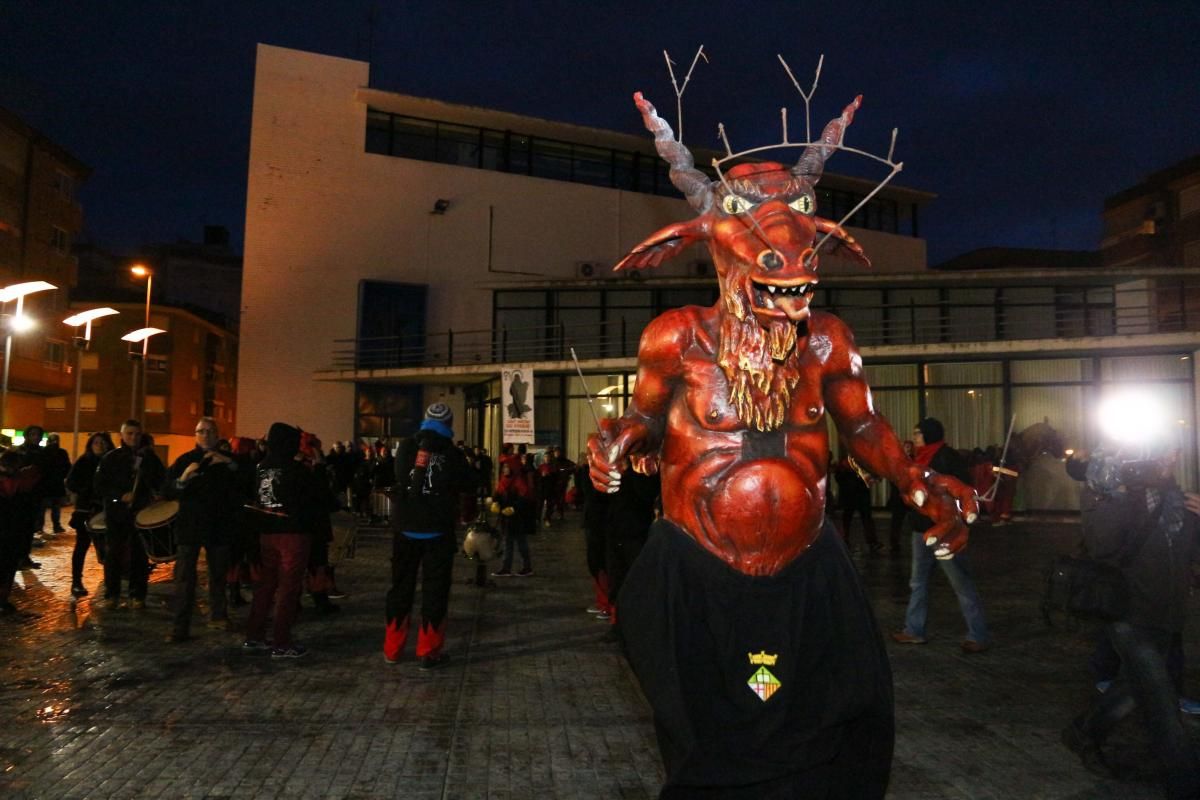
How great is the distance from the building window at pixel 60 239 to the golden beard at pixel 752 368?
134ft

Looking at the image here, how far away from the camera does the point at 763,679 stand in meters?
2.24

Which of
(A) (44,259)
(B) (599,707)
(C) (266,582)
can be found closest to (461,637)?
(C) (266,582)

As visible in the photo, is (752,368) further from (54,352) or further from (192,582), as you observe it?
(54,352)

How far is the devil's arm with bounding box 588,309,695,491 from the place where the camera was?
250cm

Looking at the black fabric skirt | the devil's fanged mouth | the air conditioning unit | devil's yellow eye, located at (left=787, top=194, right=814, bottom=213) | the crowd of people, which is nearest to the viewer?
the devil's fanged mouth

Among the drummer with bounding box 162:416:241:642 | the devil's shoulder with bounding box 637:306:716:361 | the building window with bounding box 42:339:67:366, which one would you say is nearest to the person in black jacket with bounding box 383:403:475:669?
the drummer with bounding box 162:416:241:642

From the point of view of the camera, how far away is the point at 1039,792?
3928mm

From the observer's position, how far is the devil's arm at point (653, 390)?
8.20 feet

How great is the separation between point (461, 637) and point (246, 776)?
3387 mm

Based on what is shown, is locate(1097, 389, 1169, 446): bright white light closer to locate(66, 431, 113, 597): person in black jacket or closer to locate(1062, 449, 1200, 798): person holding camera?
locate(1062, 449, 1200, 798): person holding camera

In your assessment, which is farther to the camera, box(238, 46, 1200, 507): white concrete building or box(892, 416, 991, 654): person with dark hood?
box(238, 46, 1200, 507): white concrete building

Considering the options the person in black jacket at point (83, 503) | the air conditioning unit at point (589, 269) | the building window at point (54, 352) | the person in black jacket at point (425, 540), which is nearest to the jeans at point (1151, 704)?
the person in black jacket at point (425, 540)

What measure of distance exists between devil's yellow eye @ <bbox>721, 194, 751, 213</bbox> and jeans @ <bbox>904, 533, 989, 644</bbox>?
4935 mm

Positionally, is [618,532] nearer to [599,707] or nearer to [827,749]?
[599,707]
